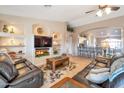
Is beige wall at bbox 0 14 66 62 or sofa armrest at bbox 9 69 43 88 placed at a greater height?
beige wall at bbox 0 14 66 62

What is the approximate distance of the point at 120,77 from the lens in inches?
49.3

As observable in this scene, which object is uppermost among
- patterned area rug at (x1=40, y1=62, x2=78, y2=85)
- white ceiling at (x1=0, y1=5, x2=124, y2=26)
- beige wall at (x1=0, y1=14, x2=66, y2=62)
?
white ceiling at (x1=0, y1=5, x2=124, y2=26)

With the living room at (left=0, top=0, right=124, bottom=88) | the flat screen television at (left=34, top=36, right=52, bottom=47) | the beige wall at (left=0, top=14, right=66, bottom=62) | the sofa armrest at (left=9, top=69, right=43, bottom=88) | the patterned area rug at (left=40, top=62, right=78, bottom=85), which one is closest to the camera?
the sofa armrest at (left=9, top=69, right=43, bottom=88)

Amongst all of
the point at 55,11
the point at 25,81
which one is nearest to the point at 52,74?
the point at 25,81

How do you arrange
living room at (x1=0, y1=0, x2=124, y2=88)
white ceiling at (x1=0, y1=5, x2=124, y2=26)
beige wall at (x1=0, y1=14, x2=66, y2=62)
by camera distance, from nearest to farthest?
living room at (x1=0, y1=0, x2=124, y2=88) → white ceiling at (x1=0, y1=5, x2=124, y2=26) → beige wall at (x1=0, y1=14, x2=66, y2=62)

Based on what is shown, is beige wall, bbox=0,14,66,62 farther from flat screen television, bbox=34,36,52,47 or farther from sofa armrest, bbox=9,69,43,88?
sofa armrest, bbox=9,69,43,88

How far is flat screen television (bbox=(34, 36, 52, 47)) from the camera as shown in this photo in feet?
14.6

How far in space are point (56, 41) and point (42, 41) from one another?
100cm

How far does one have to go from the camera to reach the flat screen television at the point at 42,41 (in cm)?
446

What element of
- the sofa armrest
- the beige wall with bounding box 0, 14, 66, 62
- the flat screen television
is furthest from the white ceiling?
the sofa armrest

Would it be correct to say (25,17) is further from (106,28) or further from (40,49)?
(106,28)

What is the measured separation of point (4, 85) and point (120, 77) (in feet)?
5.04

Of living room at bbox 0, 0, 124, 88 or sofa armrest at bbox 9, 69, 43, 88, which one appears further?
living room at bbox 0, 0, 124, 88

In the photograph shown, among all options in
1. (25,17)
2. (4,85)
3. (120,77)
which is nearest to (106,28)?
(120,77)
